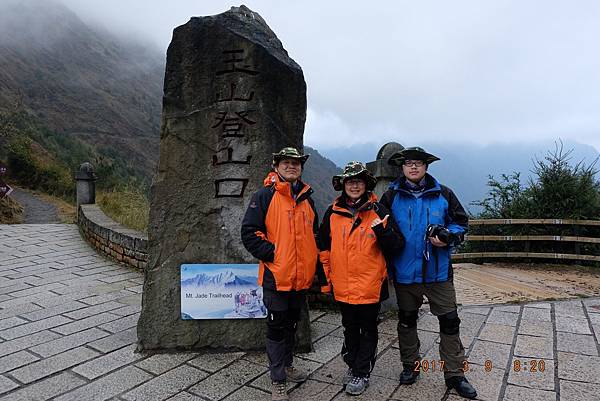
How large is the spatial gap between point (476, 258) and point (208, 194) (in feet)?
21.7

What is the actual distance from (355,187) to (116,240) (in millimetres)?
5477

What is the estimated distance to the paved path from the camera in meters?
12.7

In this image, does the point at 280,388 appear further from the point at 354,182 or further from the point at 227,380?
the point at 354,182

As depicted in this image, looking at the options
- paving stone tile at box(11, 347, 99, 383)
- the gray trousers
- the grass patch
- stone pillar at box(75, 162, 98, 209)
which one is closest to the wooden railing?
the gray trousers

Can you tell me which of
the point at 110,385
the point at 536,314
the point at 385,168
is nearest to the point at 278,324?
the point at 110,385

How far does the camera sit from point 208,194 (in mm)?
3785

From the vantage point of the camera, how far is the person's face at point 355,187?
2.96 metres

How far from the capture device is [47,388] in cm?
310

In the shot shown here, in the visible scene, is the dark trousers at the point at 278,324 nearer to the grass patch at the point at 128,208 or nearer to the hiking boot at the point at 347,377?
the hiking boot at the point at 347,377

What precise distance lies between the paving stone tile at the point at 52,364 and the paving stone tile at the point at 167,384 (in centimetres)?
75

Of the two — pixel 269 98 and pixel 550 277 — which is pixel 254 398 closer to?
pixel 269 98

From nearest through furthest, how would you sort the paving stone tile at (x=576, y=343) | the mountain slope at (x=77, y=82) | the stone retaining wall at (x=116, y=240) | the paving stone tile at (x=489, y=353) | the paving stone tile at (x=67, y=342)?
1. the paving stone tile at (x=489, y=353)
2. the paving stone tile at (x=67, y=342)
3. the paving stone tile at (x=576, y=343)
4. the stone retaining wall at (x=116, y=240)
5. the mountain slope at (x=77, y=82)

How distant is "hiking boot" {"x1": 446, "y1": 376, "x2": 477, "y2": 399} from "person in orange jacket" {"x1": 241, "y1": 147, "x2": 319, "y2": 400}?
1180mm

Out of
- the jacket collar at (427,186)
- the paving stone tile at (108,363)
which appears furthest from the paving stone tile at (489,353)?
the paving stone tile at (108,363)
